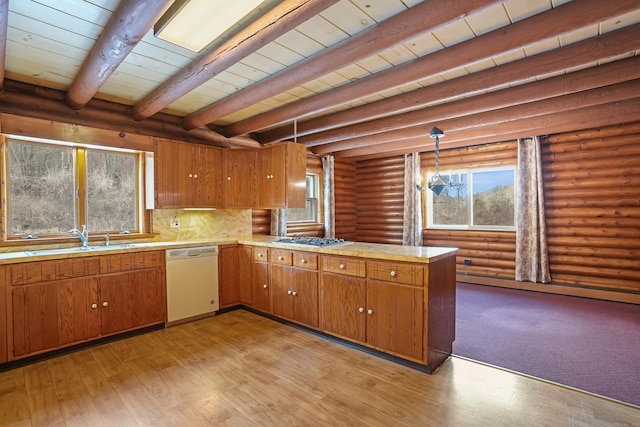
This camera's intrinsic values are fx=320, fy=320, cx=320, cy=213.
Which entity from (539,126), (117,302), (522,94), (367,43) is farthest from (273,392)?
(539,126)

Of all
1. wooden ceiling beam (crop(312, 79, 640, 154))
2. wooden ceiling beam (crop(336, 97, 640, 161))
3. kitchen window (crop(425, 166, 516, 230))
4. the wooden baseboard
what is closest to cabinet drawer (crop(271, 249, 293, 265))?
wooden ceiling beam (crop(312, 79, 640, 154))

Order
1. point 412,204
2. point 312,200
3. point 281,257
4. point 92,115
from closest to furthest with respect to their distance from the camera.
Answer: point 92,115
point 281,257
point 412,204
point 312,200

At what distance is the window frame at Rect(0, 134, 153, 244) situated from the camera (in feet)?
11.0

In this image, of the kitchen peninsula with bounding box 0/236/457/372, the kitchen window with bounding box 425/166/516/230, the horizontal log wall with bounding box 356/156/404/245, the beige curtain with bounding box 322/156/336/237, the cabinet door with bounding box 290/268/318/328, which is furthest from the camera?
the horizontal log wall with bounding box 356/156/404/245

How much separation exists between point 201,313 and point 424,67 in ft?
12.5

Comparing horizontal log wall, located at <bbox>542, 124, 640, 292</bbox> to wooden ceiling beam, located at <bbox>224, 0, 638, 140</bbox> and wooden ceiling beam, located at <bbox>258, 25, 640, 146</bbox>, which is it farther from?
wooden ceiling beam, located at <bbox>224, 0, 638, 140</bbox>

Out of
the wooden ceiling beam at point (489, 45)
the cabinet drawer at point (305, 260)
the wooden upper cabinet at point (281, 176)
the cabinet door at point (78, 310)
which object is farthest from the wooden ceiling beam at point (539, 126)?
the cabinet door at point (78, 310)

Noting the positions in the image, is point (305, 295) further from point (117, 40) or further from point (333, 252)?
point (117, 40)

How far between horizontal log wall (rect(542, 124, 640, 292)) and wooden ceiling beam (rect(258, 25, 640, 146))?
269 cm

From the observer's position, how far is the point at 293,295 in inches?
151

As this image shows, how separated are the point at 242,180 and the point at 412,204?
3.72 m

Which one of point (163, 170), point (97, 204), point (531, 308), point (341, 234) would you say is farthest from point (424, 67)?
point (341, 234)

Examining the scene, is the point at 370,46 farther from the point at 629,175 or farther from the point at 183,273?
the point at 629,175

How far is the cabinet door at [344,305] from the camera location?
3.16 metres
